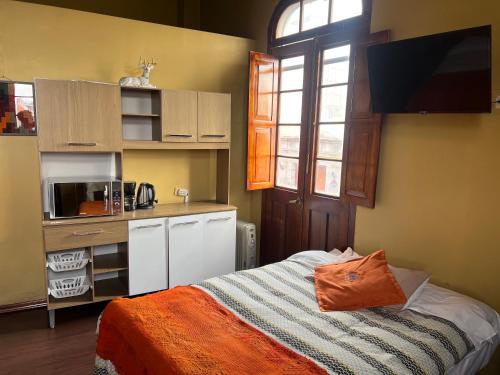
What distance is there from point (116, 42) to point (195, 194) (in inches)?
62.1

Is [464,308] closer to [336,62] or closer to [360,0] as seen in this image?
[336,62]

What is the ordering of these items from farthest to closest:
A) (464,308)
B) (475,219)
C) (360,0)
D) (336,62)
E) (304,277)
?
(336,62) → (360,0) → (304,277) → (475,219) → (464,308)

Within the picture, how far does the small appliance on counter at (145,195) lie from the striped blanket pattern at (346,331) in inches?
49.8

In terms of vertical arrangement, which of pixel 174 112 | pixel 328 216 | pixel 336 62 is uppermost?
pixel 336 62

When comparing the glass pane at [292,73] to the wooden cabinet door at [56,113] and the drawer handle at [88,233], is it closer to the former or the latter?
the wooden cabinet door at [56,113]

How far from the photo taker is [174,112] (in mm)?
3398

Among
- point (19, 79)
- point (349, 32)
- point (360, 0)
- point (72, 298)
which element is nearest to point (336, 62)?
point (349, 32)

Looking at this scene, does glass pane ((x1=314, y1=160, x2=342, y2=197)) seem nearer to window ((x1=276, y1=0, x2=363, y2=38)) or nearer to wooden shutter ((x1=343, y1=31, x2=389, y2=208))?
wooden shutter ((x1=343, y1=31, x2=389, y2=208))

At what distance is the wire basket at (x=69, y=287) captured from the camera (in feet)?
9.98

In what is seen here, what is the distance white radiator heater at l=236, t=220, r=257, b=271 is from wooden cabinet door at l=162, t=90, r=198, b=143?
1.02 m

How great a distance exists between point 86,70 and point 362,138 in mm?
2336

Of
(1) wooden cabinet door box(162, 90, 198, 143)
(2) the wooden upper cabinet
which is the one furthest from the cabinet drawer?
(1) wooden cabinet door box(162, 90, 198, 143)

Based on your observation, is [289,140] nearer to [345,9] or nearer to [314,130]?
[314,130]

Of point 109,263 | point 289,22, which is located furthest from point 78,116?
point 289,22
